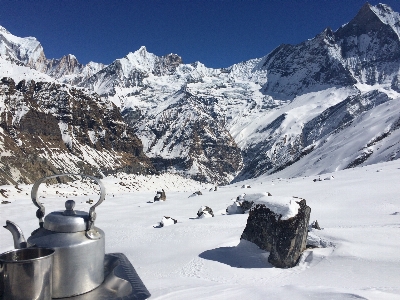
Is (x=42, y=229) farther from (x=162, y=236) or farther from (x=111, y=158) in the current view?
(x=111, y=158)

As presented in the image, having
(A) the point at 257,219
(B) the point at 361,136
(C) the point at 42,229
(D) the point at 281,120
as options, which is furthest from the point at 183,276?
(D) the point at 281,120

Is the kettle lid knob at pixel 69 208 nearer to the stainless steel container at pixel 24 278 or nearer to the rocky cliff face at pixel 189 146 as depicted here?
the stainless steel container at pixel 24 278

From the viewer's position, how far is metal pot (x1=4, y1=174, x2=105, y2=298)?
259 centimetres

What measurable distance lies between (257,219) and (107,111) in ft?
329

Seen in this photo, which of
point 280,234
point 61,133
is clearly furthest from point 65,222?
point 61,133

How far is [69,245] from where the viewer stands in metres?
2.62

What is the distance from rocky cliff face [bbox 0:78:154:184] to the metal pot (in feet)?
178

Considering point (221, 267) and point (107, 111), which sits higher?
point (107, 111)

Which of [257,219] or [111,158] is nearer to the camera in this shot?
[257,219]

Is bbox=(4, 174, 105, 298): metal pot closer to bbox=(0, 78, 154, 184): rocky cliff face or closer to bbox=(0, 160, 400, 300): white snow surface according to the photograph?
bbox=(0, 160, 400, 300): white snow surface

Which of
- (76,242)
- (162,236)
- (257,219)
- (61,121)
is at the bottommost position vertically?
(162,236)

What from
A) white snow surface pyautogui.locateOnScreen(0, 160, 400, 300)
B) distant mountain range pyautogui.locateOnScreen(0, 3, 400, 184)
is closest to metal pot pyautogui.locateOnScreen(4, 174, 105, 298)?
white snow surface pyautogui.locateOnScreen(0, 160, 400, 300)

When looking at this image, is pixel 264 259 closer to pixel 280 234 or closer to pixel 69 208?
pixel 280 234

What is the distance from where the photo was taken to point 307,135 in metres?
153
